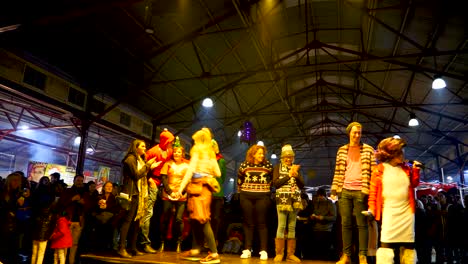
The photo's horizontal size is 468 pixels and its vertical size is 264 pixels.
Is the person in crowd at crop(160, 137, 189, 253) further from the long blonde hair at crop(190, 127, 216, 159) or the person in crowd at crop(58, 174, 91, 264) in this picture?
the person in crowd at crop(58, 174, 91, 264)

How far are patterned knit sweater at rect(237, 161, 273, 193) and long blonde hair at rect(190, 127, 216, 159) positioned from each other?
729 millimetres

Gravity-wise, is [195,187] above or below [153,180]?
below

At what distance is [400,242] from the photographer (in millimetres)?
3062

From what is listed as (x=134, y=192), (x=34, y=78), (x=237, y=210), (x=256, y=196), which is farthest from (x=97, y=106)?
(x=256, y=196)

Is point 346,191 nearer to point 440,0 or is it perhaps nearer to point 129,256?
point 129,256

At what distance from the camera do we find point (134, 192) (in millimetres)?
4316

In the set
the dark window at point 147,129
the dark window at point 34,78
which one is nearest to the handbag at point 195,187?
the dark window at point 34,78

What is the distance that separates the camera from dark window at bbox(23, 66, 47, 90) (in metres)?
→ 7.88

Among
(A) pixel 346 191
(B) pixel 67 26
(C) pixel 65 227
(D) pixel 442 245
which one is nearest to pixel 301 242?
(A) pixel 346 191

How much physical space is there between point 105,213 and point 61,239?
799mm

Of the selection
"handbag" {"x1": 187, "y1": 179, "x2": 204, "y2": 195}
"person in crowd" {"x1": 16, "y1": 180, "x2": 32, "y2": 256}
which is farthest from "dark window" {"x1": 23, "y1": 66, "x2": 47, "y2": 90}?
"handbag" {"x1": 187, "y1": 179, "x2": 204, "y2": 195}

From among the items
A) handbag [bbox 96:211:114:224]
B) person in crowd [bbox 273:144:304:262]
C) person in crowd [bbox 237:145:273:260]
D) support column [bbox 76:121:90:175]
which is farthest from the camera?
support column [bbox 76:121:90:175]

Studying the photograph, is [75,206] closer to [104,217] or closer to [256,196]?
[104,217]

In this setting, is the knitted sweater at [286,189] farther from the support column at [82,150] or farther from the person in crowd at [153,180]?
the support column at [82,150]
